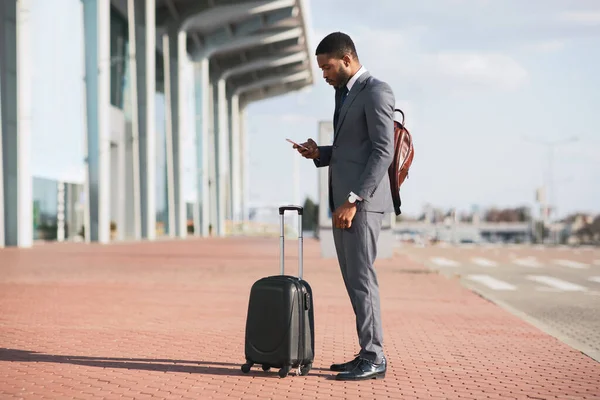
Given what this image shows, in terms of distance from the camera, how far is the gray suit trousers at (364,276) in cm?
554

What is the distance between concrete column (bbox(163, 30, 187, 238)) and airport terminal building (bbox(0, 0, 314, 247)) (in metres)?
0.06

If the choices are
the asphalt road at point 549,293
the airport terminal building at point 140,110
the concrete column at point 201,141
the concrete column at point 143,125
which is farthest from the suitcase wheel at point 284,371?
the concrete column at point 201,141

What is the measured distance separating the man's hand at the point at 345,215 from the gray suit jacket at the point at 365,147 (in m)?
0.08

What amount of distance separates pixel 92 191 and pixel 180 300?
2304cm

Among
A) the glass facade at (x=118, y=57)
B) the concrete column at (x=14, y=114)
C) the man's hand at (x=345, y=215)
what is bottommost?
the man's hand at (x=345, y=215)

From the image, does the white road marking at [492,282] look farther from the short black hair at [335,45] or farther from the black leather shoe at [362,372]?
the short black hair at [335,45]

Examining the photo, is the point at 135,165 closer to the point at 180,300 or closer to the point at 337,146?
the point at 180,300

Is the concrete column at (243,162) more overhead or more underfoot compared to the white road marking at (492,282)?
more overhead

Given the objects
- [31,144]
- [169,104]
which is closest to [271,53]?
[169,104]

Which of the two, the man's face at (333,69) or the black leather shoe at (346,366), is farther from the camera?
the black leather shoe at (346,366)

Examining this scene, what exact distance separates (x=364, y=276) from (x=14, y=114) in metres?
23.8

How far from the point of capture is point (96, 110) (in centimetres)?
3350

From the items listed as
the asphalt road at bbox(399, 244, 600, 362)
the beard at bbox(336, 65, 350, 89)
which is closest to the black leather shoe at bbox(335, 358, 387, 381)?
the beard at bbox(336, 65, 350, 89)

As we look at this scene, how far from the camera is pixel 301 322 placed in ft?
18.2
